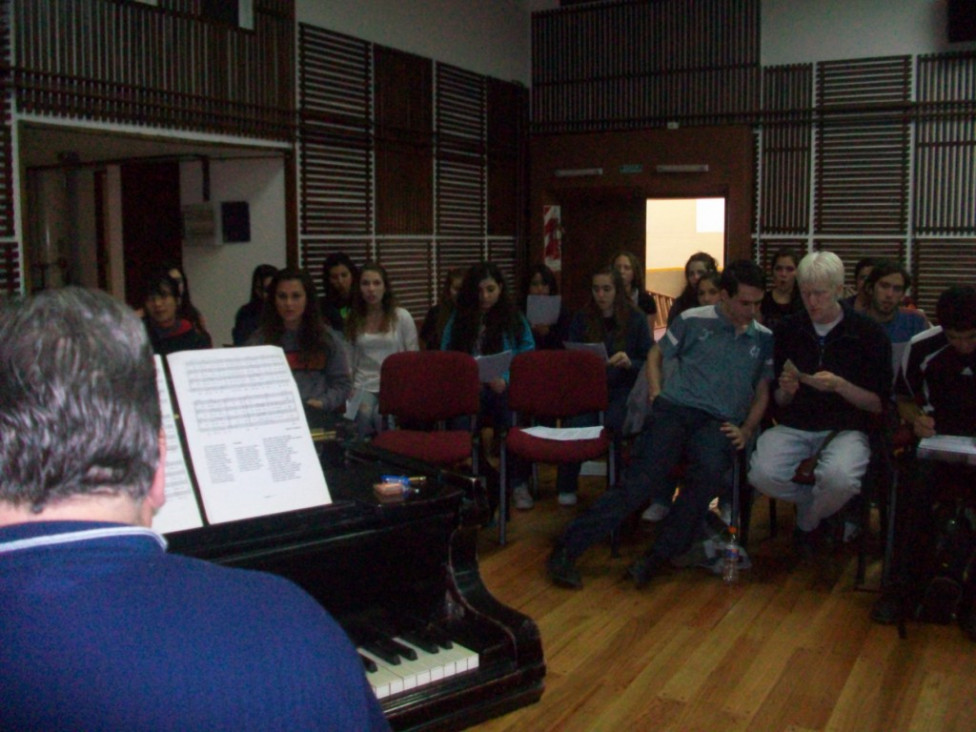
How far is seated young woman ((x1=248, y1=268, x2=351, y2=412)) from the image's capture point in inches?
196

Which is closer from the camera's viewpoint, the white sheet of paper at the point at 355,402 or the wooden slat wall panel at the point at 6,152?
the wooden slat wall panel at the point at 6,152

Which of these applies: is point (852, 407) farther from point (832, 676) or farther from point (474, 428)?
point (474, 428)

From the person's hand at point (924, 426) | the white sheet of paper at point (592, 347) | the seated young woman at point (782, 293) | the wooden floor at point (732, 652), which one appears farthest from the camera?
the seated young woman at point (782, 293)

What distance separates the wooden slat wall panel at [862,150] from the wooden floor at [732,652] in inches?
148

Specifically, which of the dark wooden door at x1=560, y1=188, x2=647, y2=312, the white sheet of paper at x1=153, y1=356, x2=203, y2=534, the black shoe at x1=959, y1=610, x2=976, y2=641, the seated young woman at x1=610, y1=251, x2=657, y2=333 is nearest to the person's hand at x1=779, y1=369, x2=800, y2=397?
the black shoe at x1=959, y1=610, x2=976, y2=641

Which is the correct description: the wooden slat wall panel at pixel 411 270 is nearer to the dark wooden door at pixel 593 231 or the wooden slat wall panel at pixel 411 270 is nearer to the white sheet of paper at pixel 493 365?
the dark wooden door at pixel 593 231

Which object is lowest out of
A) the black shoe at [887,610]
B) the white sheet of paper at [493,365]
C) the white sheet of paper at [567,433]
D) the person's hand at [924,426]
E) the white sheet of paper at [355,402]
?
the black shoe at [887,610]

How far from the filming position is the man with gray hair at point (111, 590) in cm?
85

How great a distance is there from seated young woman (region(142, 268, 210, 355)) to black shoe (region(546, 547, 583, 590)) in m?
2.25

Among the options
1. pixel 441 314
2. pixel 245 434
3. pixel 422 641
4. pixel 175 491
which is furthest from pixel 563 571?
pixel 175 491

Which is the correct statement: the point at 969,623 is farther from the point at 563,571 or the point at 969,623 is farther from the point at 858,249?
the point at 858,249

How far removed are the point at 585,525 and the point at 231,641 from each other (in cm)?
406

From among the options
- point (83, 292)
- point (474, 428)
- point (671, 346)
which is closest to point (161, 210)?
point (474, 428)

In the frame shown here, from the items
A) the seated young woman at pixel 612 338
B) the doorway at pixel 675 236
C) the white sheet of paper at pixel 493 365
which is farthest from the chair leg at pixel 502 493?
the doorway at pixel 675 236
